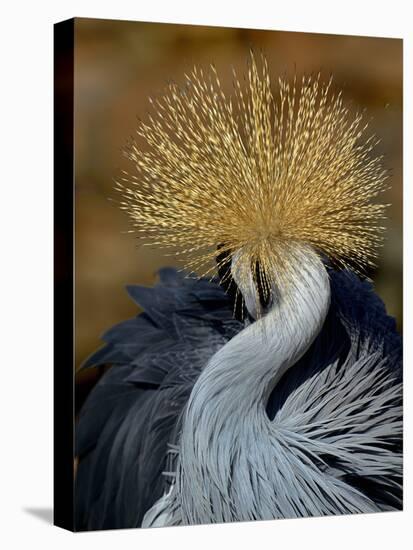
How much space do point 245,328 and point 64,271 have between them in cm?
78

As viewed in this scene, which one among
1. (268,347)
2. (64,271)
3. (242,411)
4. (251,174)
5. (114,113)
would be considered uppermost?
(114,113)

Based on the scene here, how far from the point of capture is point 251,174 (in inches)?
229

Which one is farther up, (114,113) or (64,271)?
(114,113)

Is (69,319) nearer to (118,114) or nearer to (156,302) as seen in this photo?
(156,302)

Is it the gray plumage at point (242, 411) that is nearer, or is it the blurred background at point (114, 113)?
the blurred background at point (114, 113)

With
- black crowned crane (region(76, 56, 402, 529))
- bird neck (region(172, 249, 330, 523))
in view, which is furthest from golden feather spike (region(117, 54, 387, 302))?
bird neck (region(172, 249, 330, 523))

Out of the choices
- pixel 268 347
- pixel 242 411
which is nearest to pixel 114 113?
pixel 268 347

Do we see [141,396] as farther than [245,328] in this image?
No

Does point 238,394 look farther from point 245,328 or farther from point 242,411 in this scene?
point 245,328

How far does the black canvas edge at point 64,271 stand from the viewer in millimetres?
5582

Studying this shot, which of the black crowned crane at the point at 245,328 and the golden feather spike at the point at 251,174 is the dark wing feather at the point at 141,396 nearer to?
the black crowned crane at the point at 245,328

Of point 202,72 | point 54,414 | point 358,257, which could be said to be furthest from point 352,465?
point 202,72

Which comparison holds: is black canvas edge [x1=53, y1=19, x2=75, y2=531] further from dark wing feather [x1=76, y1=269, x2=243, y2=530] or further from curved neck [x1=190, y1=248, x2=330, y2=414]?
curved neck [x1=190, y1=248, x2=330, y2=414]

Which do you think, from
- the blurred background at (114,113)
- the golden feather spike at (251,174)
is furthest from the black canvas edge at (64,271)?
the golden feather spike at (251,174)
